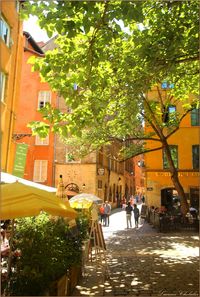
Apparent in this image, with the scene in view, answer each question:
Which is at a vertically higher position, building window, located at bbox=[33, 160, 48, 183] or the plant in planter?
building window, located at bbox=[33, 160, 48, 183]

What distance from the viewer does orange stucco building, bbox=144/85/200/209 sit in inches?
1142

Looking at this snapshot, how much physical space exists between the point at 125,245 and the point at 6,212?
406 inches

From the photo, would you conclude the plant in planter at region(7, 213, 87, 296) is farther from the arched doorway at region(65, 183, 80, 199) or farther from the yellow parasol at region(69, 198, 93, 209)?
the arched doorway at region(65, 183, 80, 199)

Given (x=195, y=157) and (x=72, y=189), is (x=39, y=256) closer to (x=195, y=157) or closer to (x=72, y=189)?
(x=195, y=157)

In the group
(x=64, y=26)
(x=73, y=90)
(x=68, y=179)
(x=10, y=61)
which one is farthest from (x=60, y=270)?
(x=68, y=179)

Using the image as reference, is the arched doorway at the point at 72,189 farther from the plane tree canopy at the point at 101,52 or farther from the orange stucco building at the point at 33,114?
the plane tree canopy at the point at 101,52

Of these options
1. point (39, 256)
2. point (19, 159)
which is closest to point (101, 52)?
point (39, 256)

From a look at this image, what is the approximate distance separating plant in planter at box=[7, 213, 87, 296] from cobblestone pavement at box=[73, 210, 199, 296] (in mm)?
1061

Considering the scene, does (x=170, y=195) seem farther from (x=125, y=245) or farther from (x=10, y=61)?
(x=10, y=61)

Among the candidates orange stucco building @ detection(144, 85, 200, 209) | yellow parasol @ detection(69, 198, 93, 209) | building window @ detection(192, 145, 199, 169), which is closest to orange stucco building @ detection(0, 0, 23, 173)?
yellow parasol @ detection(69, 198, 93, 209)

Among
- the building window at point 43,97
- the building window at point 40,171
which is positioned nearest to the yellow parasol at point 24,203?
the building window at point 43,97

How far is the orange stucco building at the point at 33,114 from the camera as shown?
89.6 feet

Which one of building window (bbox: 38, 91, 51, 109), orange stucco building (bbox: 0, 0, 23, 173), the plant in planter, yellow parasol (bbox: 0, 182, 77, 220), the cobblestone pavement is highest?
building window (bbox: 38, 91, 51, 109)

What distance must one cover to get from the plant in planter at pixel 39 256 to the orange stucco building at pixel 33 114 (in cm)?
1751
